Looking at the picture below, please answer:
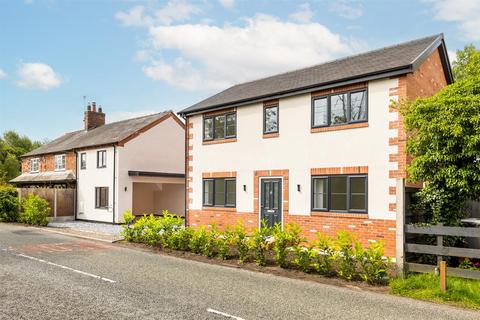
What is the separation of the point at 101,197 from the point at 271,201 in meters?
14.5

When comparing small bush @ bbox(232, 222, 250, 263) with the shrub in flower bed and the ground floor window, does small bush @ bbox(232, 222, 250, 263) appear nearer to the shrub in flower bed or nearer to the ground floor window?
the shrub in flower bed

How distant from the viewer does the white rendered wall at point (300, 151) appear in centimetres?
1215

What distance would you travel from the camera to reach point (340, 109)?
43.5ft

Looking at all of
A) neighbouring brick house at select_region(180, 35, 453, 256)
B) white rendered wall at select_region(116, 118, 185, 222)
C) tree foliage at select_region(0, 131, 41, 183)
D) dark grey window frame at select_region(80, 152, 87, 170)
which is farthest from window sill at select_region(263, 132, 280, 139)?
tree foliage at select_region(0, 131, 41, 183)

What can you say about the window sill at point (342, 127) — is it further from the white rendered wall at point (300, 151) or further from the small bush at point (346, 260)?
the small bush at point (346, 260)

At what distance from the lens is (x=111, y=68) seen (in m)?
16.9

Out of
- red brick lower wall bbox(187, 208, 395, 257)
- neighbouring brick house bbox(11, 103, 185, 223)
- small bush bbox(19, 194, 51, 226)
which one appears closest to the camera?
red brick lower wall bbox(187, 208, 395, 257)

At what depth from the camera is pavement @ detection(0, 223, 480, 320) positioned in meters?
6.71

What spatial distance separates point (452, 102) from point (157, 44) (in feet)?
29.4

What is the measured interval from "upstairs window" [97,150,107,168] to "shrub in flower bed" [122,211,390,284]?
1099cm

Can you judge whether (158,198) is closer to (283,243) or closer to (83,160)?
(83,160)

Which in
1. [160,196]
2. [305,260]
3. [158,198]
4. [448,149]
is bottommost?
[305,260]

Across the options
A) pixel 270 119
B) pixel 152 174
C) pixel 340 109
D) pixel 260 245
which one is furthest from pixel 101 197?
pixel 340 109

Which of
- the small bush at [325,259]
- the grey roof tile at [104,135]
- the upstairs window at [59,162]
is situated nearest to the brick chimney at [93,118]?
the grey roof tile at [104,135]
